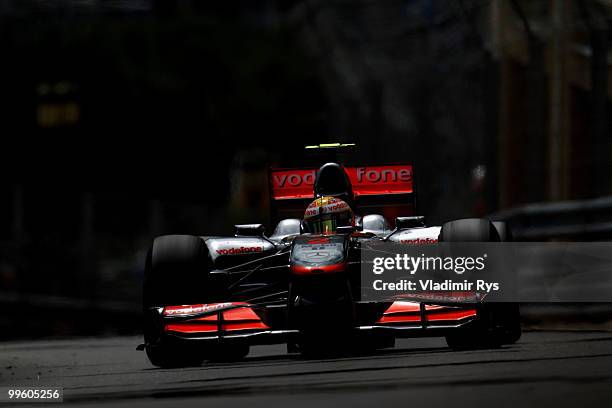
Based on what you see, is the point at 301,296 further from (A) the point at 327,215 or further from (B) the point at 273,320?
(A) the point at 327,215

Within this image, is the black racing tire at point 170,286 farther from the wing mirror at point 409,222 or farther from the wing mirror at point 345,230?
the wing mirror at point 409,222

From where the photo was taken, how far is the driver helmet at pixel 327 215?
11.4 meters

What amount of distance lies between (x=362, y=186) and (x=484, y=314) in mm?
2919

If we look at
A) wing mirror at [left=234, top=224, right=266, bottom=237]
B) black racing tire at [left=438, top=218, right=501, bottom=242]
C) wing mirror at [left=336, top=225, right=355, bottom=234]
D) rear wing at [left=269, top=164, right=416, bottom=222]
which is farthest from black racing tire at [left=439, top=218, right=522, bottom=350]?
rear wing at [left=269, top=164, right=416, bottom=222]

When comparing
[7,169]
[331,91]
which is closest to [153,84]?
[7,169]

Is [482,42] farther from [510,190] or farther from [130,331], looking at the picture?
[130,331]

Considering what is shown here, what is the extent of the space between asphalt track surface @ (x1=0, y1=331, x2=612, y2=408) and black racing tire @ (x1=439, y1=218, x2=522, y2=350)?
15 centimetres

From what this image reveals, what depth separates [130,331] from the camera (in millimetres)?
22750

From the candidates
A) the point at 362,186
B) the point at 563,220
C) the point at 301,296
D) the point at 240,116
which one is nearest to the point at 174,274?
the point at 301,296

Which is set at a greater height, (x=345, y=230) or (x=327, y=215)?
(x=327, y=215)

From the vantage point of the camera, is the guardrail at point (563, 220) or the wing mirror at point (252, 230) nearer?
the wing mirror at point (252, 230)

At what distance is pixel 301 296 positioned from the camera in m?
10.2

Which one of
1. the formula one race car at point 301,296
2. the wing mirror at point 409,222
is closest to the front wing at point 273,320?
the formula one race car at point 301,296

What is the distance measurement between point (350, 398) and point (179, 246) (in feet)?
12.0
